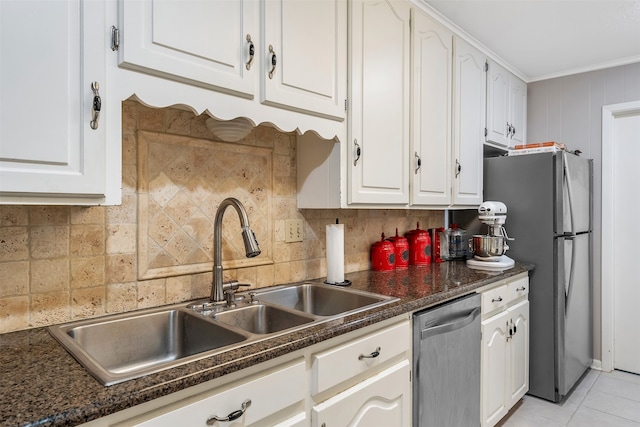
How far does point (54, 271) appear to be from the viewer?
48.6 inches

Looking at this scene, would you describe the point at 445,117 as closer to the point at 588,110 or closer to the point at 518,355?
the point at 518,355

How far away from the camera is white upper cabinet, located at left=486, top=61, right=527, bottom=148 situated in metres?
2.81

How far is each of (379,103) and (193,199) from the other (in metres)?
0.97

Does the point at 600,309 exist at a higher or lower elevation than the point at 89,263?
lower

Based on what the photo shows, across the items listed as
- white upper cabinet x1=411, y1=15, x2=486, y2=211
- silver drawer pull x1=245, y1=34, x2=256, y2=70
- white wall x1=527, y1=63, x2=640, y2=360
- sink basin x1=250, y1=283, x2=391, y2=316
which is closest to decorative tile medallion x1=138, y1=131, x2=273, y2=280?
sink basin x1=250, y1=283, x2=391, y2=316

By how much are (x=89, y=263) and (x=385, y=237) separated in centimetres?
163

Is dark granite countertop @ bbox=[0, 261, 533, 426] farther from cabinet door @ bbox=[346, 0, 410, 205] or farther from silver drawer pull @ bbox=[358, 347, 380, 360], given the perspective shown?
cabinet door @ bbox=[346, 0, 410, 205]

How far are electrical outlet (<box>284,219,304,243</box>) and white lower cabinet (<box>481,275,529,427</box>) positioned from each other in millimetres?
995

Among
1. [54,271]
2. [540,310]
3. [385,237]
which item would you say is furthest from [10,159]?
[540,310]

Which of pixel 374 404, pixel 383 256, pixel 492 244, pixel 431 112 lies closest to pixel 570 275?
pixel 492 244

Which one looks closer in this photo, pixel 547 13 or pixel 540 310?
pixel 547 13

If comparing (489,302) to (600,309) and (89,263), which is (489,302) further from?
(89,263)

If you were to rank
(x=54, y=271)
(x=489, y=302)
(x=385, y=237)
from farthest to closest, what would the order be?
(x=385, y=237) < (x=489, y=302) < (x=54, y=271)

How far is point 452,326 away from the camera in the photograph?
1.77 m
